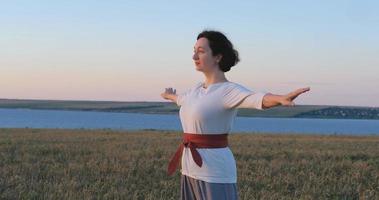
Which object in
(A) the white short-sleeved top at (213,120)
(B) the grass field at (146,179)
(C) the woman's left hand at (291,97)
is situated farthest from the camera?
(B) the grass field at (146,179)

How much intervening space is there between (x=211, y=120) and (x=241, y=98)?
0.87ft

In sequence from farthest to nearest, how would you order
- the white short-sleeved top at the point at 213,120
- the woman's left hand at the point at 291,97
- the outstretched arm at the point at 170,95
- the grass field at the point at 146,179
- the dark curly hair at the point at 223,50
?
the grass field at the point at 146,179 → the outstretched arm at the point at 170,95 → the dark curly hair at the point at 223,50 → the white short-sleeved top at the point at 213,120 → the woman's left hand at the point at 291,97

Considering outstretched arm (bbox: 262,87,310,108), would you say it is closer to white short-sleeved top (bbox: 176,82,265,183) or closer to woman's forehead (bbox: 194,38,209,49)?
white short-sleeved top (bbox: 176,82,265,183)

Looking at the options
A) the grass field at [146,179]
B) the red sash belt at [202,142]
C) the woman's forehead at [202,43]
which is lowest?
the grass field at [146,179]

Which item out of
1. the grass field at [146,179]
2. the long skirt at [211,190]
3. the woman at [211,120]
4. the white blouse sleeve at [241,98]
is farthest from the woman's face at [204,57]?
the grass field at [146,179]

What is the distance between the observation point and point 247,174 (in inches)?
440

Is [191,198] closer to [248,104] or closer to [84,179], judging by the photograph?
[248,104]

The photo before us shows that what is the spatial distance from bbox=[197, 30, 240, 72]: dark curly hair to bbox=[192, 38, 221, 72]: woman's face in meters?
0.03

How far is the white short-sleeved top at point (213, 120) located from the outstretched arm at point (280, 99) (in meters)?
0.20

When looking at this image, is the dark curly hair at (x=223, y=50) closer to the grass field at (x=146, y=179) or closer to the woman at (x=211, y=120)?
the woman at (x=211, y=120)

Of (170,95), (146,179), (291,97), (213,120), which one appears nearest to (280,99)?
(291,97)

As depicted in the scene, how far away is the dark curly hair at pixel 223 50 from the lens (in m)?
4.36

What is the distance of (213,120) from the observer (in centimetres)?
427

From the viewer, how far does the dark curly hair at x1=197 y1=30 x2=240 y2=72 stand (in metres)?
4.36
